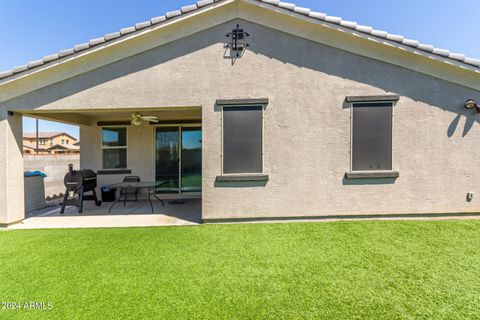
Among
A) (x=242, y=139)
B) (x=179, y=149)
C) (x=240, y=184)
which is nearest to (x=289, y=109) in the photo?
(x=242, y=139)

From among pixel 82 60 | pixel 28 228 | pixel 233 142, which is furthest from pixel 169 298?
pixel 82 60

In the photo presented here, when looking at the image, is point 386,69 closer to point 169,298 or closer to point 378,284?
point 378,284

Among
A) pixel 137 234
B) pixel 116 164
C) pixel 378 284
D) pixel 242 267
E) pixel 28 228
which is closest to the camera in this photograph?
pixel 378 284

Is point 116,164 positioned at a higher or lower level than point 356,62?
lower

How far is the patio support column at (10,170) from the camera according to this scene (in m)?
5.80

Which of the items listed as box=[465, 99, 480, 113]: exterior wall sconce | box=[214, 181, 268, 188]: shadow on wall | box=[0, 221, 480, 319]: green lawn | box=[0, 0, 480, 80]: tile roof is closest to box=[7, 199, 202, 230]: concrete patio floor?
box=[0, 221, 480, 319]: green lawn

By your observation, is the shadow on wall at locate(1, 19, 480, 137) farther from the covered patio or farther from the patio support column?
the covered patio

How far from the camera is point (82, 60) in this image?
228 inches

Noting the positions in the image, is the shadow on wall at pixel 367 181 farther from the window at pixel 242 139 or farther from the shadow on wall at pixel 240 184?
the window at pixel 242 139

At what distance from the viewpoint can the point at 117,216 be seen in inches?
267

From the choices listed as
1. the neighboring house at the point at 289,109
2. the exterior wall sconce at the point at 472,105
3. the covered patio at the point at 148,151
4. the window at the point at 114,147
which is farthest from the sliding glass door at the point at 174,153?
the exterior wall sconce at the point at 472,105

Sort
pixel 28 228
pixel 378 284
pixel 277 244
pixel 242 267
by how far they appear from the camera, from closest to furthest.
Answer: pixel 378 284 < pixel 242 267 < pixel 277 244 < pixel 28 228

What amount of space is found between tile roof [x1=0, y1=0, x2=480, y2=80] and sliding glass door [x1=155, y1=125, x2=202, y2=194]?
4180mm

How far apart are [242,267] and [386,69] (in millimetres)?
6077
